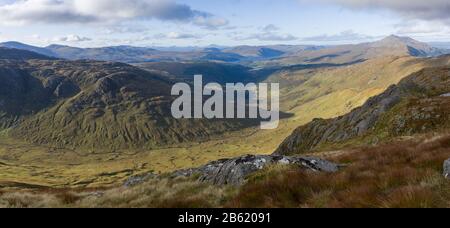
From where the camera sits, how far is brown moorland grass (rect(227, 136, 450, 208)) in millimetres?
9406

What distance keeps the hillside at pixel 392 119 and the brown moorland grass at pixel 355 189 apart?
146 ft

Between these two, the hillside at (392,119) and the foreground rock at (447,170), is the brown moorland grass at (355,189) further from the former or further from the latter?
the hillside at (392,119)

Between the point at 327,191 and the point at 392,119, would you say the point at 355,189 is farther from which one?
the point at 392,119

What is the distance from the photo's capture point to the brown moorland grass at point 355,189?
9.41m

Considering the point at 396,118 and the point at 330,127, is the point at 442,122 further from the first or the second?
the point at 330,127

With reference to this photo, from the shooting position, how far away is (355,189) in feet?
36.8

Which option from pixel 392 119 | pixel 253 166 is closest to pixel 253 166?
pixel 253 166

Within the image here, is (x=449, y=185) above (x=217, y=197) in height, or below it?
above

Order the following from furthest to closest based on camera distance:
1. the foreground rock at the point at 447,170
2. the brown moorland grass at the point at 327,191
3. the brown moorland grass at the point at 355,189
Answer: the foreground rock at the point at 447,170 < the brown moorland grass at the point at 327,191 < the brown moorland grass at the point at 355,189

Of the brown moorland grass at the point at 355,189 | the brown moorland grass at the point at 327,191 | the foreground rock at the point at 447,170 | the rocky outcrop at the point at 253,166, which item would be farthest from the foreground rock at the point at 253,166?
the foreground rock at the point at 447,170
